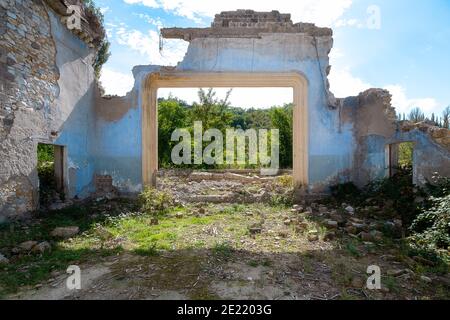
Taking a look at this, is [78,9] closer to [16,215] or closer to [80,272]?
[16,215]

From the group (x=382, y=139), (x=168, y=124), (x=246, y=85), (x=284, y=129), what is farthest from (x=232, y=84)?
(x=284, y=129)

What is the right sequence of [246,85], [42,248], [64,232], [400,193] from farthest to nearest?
1. [246,85]
2. [400,193]
3. [64,232]
4. [42,248]

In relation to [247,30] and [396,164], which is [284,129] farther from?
[396,164]

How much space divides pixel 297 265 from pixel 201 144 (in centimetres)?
1429

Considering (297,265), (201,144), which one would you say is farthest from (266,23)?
(201,144)

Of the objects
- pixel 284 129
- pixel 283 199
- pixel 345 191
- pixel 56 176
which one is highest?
pixel 284 129

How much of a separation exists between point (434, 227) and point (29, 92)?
301 inches

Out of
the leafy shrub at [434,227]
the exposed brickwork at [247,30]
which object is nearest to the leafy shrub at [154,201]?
the exposed brickwork at [247,30]

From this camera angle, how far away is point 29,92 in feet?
19.1

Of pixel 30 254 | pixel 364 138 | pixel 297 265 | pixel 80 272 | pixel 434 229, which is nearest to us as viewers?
pixel 80 272

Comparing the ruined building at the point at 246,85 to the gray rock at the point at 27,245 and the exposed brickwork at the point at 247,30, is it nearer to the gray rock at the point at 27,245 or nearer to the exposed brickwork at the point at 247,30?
the exposed brickwork at the point at 247,30

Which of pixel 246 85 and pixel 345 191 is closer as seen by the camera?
pixel 345 191

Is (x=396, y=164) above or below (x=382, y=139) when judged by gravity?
below
